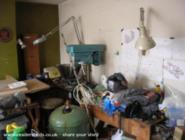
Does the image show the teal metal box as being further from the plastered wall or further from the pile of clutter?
the plastered wall

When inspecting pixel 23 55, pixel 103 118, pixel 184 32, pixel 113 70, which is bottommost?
pixel 103 118

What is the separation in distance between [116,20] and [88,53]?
53cm

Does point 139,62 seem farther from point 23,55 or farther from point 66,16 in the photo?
point 23,55

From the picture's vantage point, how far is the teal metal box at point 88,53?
2.34m

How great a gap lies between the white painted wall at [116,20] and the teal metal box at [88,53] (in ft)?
Result: 0.39

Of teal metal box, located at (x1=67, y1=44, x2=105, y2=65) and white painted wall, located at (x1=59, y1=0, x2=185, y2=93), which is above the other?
white painted wall, located at (x1=59, y1=0, x2=185, y2=93)

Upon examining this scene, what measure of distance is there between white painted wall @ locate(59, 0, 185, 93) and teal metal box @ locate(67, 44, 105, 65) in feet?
0.39

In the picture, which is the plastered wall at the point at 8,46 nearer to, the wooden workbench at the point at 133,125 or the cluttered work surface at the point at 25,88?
the cluttered work surface at the point at 25,88

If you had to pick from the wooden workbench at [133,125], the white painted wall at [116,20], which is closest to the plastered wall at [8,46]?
the white painted wall at [116,20]

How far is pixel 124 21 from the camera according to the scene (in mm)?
2287

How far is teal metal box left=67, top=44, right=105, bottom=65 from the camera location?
2.34 m

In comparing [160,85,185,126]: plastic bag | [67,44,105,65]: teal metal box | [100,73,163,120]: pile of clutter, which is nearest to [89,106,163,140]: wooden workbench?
[100,73,163,120]: pile of clutter

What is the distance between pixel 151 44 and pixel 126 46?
0.59 meters

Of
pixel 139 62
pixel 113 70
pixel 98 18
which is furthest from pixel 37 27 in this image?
pixel 139 62
